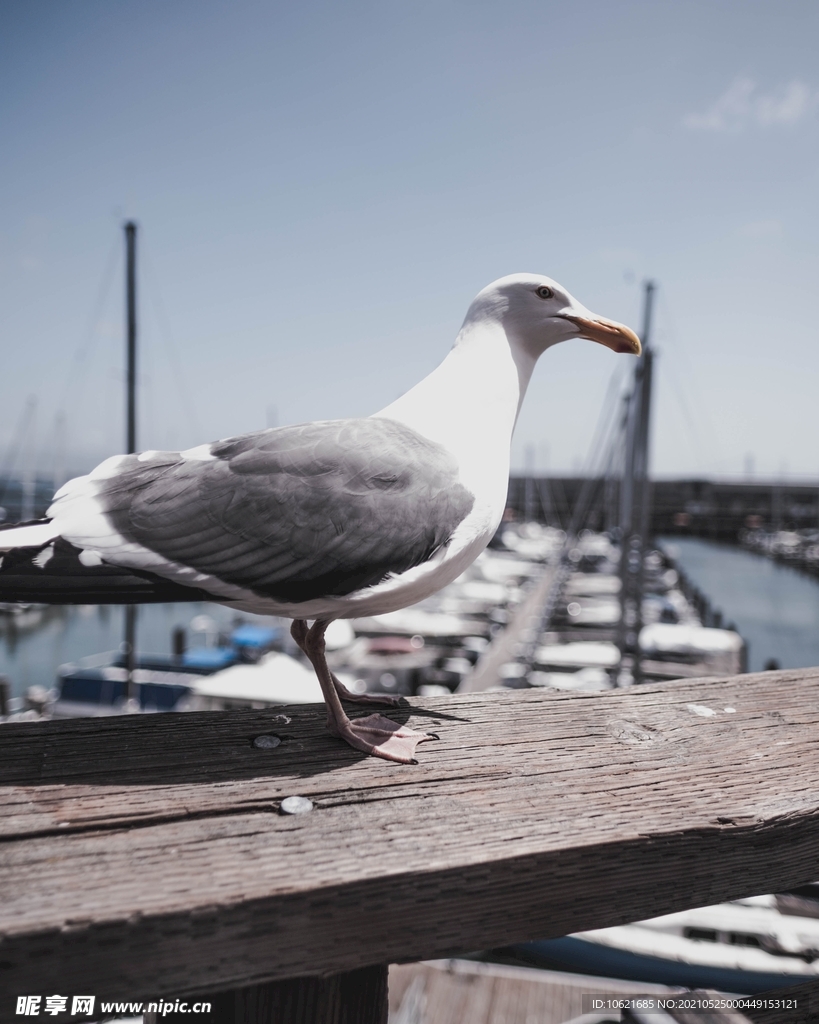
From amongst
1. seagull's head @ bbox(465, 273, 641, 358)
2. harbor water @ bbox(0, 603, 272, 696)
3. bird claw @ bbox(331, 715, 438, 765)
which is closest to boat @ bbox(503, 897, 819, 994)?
bird claw @ bbox(331, 715, 438, 765)

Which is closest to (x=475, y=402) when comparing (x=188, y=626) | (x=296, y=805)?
(x=296, y=805)

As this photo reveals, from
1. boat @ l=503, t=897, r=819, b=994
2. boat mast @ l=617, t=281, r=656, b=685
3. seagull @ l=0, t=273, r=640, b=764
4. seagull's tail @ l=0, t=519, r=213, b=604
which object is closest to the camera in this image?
seagull's tail @ l=0, t=519, r=213, b=604

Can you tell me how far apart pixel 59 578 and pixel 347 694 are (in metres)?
0.89

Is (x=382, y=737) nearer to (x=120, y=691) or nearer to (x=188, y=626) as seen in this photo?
(x=120, y=691)

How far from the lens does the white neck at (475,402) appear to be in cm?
168

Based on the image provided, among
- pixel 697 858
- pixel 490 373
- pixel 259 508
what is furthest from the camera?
pixel 490 373

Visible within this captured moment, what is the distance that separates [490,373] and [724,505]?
67.8 meters

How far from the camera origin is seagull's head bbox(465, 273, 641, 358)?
1811mm

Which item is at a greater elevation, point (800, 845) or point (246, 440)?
point (246, 440)

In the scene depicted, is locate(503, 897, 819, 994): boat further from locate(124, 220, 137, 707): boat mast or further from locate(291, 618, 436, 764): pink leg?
locate(124, 220, 137, 707): boat mast

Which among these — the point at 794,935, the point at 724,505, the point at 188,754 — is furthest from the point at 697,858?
the point at 724,505

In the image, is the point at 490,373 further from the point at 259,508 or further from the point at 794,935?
the point at 794,935

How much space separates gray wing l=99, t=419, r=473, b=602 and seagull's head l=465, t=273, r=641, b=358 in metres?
0.49

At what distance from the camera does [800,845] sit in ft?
3.65
